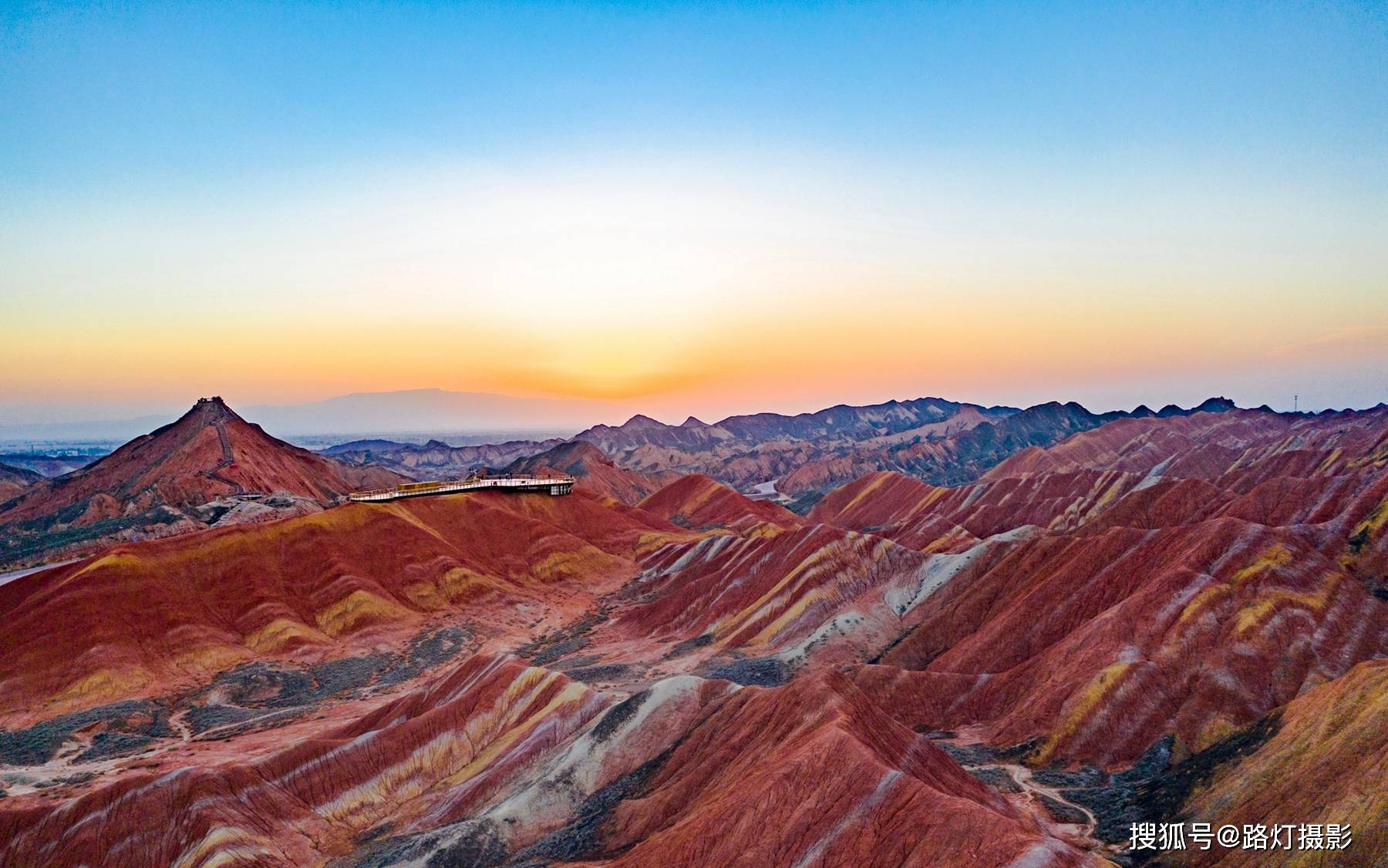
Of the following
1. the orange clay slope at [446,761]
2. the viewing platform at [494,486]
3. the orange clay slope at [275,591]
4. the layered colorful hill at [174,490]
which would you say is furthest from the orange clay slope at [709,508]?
the orange clay slope at [446,761]

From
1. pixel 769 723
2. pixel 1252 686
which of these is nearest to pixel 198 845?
pixel 769 723

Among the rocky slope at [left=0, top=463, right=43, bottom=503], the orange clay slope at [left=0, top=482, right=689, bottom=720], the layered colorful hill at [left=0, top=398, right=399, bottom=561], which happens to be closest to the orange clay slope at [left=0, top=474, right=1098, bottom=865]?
the orange clay slope at [left=0, top=482, right=689, bottom=720]

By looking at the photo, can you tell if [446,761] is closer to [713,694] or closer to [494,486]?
[713,694]

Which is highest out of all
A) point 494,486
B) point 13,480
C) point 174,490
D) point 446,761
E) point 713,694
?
point 174,490

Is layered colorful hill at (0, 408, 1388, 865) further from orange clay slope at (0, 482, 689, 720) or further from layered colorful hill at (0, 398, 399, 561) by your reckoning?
layered colorful hill at (0, 398, 399, 561)

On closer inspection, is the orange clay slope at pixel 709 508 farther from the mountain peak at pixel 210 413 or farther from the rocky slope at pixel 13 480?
the rocky slope at pixel 13 480

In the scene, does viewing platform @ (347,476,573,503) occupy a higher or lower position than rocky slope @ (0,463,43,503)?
higher

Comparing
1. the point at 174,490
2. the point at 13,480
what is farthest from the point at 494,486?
the point at 13,480

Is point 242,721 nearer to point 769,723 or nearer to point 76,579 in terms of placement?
point 76,579

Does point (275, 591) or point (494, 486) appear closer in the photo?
point (275, 591)
